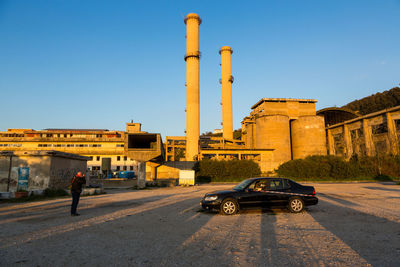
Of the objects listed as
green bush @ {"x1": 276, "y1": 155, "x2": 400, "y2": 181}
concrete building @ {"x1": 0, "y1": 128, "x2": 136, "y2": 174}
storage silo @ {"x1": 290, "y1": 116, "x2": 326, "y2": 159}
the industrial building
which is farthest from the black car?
storage silo @ {"x1": 290, "y1": 116, "x2": 326, "y2": 159}

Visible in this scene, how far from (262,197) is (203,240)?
4060 millimetres

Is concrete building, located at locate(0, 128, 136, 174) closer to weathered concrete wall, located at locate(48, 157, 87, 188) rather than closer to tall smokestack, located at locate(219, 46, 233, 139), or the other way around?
tall smokestack, located at locate(219, 46, 233, 139)

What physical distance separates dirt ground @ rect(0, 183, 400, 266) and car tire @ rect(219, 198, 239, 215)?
0.34 metres

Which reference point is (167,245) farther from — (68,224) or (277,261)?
(68,224)

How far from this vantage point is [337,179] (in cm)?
3606

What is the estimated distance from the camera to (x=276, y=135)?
171 feet

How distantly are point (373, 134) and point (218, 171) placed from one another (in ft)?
118

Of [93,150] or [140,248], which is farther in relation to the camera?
[93,150]

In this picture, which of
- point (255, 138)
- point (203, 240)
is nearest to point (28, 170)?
point (203, 240)

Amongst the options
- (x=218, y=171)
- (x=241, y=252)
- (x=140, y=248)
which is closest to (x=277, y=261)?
(x=241, y=252)

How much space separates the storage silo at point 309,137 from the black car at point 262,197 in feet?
155

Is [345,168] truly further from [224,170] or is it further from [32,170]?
→ [32,170]

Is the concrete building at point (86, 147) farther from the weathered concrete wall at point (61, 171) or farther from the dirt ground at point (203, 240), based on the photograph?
the dirt ground at point (203, 240)

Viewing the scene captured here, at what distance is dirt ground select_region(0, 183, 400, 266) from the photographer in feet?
14.2
